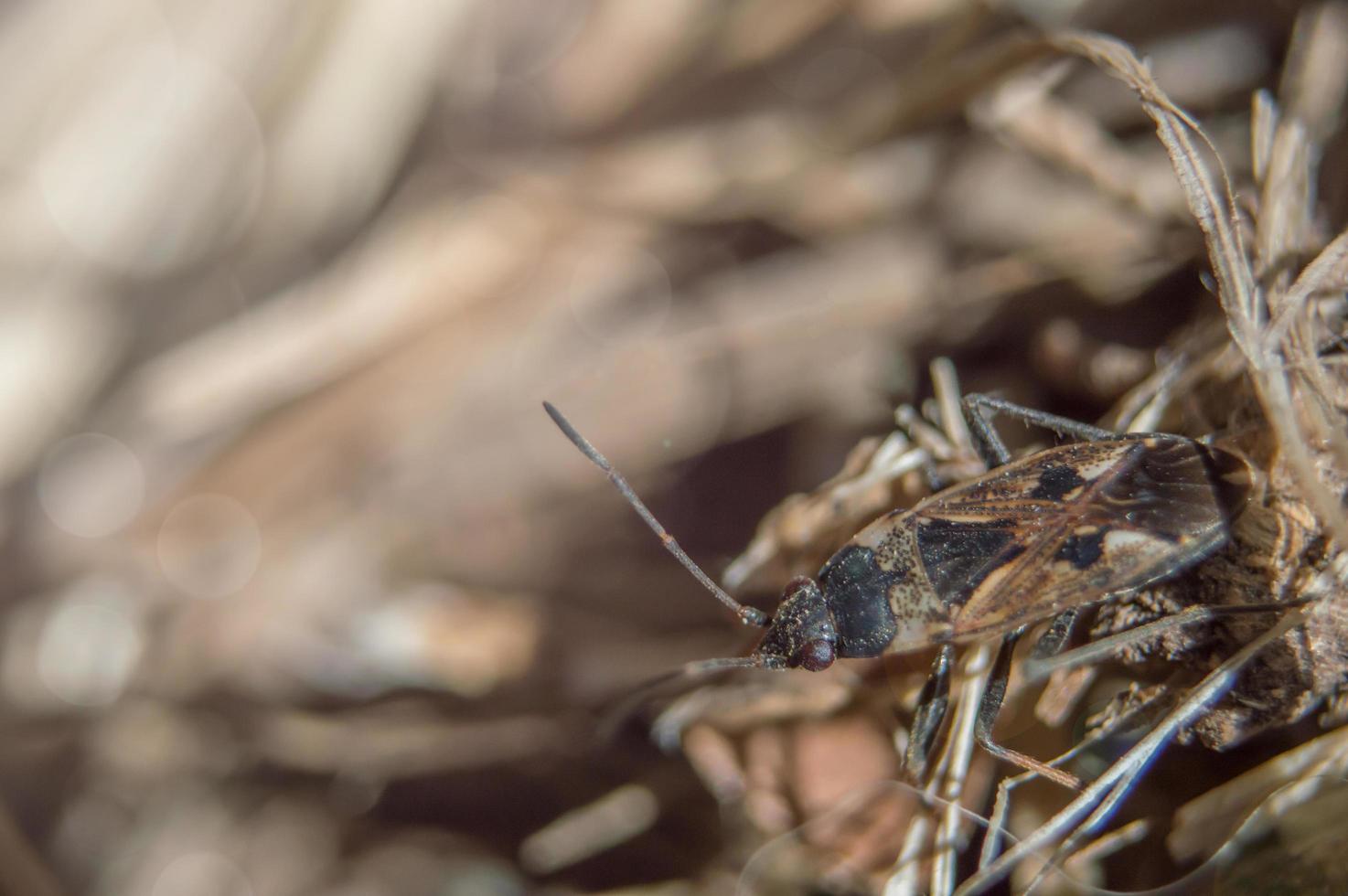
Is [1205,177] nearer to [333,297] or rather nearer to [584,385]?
[584,385]

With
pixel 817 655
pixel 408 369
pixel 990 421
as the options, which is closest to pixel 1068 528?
pixel 990 421

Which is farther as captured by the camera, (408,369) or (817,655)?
(408,369)

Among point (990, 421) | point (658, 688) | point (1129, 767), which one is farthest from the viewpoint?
point (658, 688)

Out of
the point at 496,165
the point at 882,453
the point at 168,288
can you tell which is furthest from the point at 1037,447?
the point at 168,288

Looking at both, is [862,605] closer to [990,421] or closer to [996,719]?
[996,719]

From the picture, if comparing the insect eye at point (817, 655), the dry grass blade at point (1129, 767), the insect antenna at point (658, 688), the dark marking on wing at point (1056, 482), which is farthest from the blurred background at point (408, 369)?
the dry grass blade at point (1129, 767)

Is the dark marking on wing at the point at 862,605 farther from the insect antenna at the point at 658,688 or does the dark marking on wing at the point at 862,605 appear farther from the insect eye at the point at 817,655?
the insect antenna at the point at 658,688

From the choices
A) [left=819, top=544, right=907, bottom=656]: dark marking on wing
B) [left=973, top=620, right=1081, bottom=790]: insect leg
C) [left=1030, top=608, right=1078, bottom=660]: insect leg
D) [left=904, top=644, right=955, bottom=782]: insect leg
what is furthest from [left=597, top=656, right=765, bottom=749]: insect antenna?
[left=1030, top=608, right=1078, bottom=660]: insect leg

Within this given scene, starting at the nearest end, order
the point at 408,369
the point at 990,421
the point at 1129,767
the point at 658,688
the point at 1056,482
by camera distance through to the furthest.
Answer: the point at 1129,767
the point at 1056,482
the point at 990,421
the point at 658,688
the point at 408,369
